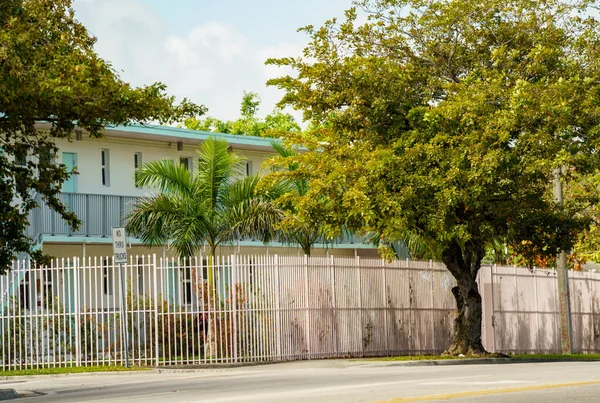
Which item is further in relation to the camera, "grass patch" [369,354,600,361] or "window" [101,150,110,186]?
"window" [101,150,110,186]

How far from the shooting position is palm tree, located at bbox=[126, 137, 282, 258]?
100 feet

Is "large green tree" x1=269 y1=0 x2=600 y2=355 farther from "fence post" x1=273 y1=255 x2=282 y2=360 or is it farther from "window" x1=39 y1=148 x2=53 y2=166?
"window" x1=39 y1=148 x2=53 y2=166

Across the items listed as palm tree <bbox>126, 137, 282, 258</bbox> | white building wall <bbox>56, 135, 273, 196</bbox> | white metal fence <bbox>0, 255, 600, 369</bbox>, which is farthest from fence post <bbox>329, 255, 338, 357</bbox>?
white building wall <bbox>56, 135, 273, 196</bbox>

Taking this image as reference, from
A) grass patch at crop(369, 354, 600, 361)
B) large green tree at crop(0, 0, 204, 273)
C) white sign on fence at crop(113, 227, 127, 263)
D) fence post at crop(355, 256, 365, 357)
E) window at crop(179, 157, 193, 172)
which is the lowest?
grass patch at crop(369, 354, 600, 361)

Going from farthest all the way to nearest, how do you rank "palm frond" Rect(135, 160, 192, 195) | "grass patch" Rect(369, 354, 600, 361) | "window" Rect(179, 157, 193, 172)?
"window" Rect(179, 157, 193, 172) → "palm frond" Rect(135, 160, 192, 195) → "grass patch" Rect(369, 354, 600, 361)

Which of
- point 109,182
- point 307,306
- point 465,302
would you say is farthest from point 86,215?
point 465,302

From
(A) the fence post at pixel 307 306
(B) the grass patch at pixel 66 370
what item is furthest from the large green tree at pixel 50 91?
(A) the fence post at pixel 307 306

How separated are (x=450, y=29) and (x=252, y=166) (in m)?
15.7

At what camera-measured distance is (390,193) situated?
25.5 meters

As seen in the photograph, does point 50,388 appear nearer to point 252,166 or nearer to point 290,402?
point 290,402

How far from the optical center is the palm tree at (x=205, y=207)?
3058 cm

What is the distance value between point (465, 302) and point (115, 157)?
14805 millimetres

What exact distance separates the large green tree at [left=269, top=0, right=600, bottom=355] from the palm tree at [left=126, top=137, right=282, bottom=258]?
229 centimetres

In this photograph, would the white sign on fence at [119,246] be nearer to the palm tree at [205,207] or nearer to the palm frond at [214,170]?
the palm tree at [205,207]
